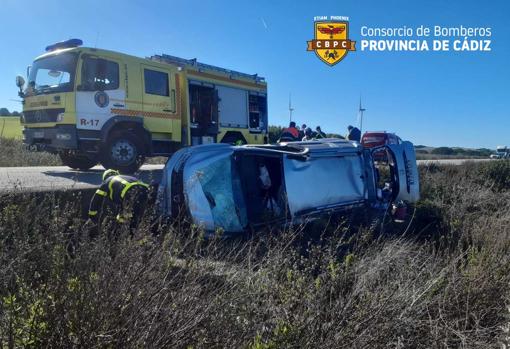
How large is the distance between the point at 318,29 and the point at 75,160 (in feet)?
22.4

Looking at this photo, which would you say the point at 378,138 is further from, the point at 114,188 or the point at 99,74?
the point at 114,188

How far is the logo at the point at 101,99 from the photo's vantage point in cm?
702

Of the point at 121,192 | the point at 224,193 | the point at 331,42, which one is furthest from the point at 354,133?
the point at 121,192

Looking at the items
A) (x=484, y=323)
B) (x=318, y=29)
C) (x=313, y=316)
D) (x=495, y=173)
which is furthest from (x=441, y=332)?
(x=495, y=173)

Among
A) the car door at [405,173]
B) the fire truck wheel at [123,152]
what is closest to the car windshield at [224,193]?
the car door at [405,173]

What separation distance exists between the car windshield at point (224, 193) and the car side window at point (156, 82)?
444cm

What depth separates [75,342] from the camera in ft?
5.35

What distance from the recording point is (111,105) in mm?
7250

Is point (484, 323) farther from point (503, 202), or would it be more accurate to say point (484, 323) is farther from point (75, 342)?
point (503, 202)

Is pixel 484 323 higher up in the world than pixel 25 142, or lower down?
lower down

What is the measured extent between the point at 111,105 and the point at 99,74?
61 cm

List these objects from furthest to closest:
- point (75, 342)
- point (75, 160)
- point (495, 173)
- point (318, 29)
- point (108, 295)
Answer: point (495, 173) < point (318, 29) < point (75, 160) < point (108, 295) < point (75, 342)

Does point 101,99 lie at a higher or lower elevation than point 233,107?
lower

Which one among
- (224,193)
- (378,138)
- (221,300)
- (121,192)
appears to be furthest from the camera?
(378,138)
